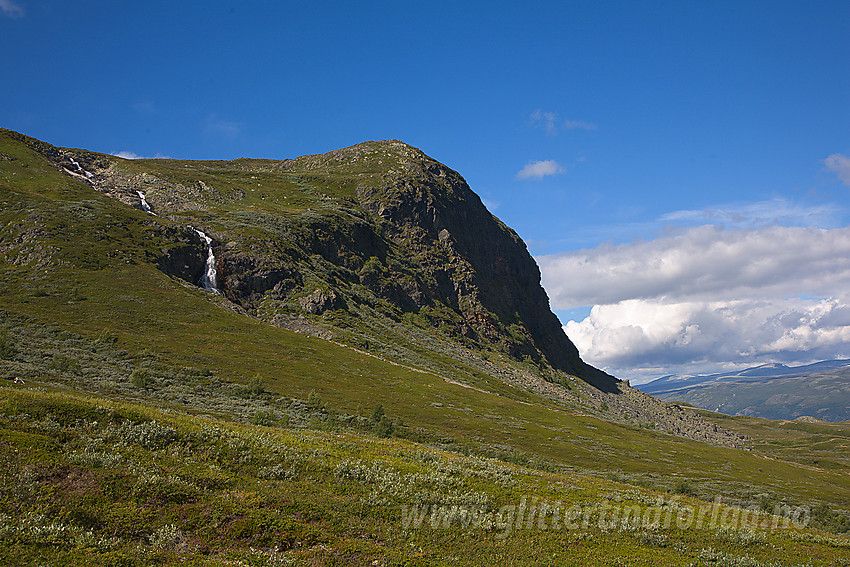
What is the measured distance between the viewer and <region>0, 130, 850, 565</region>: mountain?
15.4 m

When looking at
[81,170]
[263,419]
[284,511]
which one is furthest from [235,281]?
[284,511]

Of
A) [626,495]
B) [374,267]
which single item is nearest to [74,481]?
[626,495]

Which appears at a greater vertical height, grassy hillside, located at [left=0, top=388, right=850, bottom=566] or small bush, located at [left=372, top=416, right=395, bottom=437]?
grassy hillside, located at [left=0, top=388, right=850, bottom=566]

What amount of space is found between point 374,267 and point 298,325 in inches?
2431

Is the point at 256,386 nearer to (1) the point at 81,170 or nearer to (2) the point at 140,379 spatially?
(2) the point at 140,379

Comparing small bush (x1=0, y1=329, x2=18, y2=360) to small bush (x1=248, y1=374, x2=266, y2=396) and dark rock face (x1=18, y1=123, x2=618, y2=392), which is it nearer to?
small bush (x1=248, y1=374, x2=266, y2=396)

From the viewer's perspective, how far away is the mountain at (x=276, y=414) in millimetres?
15406

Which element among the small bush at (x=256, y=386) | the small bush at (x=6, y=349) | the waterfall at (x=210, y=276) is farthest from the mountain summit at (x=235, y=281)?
Result: the small bush at (x=6, y=349)

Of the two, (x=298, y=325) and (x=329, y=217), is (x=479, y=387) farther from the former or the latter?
(x=329, y=217)

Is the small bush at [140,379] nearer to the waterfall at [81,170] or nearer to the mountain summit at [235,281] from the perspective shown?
the mountain summit at [235,281]

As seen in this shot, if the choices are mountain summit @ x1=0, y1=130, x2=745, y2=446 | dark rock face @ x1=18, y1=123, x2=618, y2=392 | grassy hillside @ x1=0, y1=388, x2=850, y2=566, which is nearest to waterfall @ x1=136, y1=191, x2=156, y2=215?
mountain summit @ x1=0, y1=130, x2=745, y2=446

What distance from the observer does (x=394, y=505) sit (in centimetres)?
1886

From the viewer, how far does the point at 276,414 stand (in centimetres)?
5394

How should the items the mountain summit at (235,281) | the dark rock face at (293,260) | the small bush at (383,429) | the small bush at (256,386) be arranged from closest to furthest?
the small bush at (383,429) < the small bush at (256,386) < the mountain summit at (235,281) < the dark rock face at (293,260)
